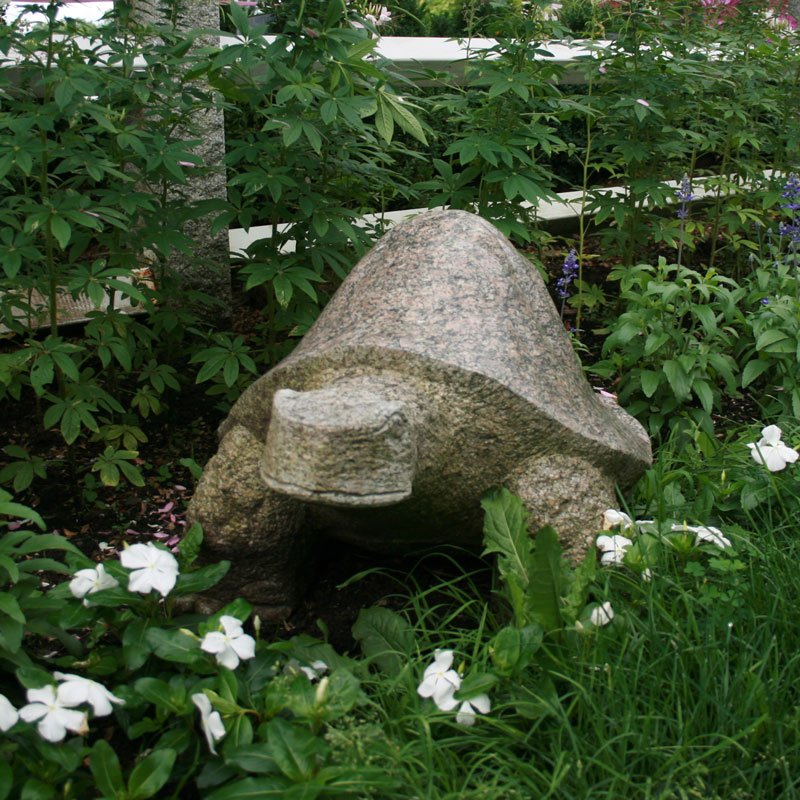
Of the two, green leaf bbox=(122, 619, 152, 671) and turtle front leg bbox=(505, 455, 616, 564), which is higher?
turtle front leg bbox=(505, 455, 616, 564)

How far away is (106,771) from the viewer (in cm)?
198

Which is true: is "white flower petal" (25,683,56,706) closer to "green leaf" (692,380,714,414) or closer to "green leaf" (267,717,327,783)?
"green leaf" (267,717,327,783)

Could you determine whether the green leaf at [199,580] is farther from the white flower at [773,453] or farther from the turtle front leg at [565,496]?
the white flower at [773,453]

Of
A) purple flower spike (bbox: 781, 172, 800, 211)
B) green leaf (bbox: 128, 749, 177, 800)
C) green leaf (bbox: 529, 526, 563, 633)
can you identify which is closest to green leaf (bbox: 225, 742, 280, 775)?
green leaf (bbox: 128, 749, 177, 800)

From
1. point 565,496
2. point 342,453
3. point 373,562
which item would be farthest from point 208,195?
point 342,453

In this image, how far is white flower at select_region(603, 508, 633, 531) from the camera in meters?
2.57

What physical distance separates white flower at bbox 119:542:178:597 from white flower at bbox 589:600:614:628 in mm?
979

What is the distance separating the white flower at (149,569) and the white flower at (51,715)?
11.3 inches

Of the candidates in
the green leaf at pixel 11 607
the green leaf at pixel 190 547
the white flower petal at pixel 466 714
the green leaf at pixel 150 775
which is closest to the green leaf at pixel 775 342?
the white flower petal at pixel 466 714

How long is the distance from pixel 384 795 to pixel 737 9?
469cm

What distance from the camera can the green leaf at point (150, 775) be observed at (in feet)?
6.40

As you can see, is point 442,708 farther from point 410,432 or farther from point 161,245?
point 161,245

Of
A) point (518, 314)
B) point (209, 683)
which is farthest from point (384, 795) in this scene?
point (518, 314)

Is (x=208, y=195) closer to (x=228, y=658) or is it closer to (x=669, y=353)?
(x=669, y=353)
